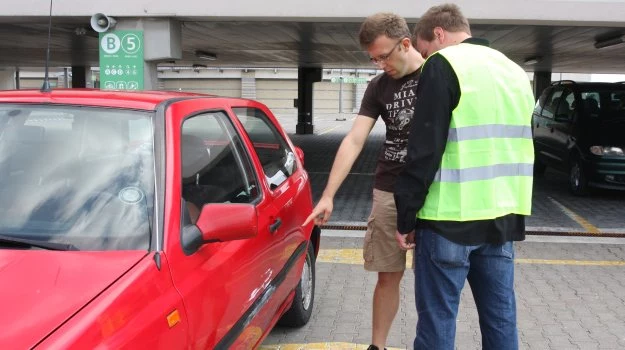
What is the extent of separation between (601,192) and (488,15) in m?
4.14

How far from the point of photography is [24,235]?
6.99ft

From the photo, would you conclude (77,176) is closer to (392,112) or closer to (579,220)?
(392,112)

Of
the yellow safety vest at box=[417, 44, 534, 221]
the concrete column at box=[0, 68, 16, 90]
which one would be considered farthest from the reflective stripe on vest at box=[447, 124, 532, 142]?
the concrete column at box=[0, 68, 16, 90]

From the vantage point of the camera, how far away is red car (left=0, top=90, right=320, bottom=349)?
5.73ft

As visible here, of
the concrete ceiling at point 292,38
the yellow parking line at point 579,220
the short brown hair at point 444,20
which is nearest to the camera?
the short brown hair at point 444,20

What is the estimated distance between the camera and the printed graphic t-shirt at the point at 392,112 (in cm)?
310

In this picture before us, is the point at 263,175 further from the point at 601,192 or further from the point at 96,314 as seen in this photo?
the point at 601,192

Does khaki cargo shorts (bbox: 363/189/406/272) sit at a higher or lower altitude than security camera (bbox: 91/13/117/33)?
lower

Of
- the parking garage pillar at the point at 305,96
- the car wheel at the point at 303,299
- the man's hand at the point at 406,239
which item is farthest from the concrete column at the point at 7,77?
the man's hand at the point at 406,239

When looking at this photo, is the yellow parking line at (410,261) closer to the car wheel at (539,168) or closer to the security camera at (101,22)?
the security camera at (101,22)

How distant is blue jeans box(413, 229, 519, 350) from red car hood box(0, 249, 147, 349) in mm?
1135

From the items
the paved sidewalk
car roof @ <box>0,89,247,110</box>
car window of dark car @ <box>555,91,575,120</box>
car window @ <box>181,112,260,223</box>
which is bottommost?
the paved sidewalk

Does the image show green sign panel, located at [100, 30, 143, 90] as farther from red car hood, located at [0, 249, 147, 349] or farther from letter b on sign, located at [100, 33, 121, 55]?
red car hood, located at [0, 249, 147, 349]

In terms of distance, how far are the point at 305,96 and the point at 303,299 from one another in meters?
19.9
